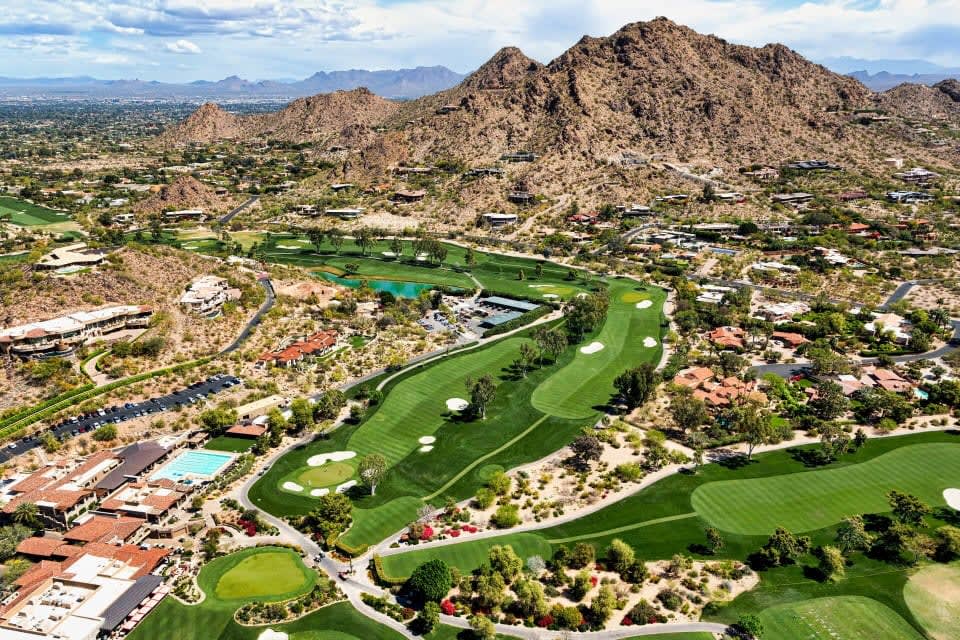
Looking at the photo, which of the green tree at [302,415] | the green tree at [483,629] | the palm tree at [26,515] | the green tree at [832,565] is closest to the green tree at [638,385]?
the green tree at [832,565]

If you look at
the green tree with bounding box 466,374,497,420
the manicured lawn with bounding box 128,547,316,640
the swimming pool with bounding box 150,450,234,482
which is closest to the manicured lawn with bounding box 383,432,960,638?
the manicured lawn with bounding box 128,547,316,640

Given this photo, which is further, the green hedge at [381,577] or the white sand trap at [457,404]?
the white sand trap at [457,404]

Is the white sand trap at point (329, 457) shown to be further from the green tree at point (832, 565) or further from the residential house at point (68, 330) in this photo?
the green tree at point (832, 565)

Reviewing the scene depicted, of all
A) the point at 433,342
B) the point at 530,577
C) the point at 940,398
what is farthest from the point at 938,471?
the point at 433,342

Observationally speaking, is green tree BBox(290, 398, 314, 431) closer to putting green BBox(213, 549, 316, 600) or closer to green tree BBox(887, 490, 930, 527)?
putting green BBox(213, 549, 316, 600)

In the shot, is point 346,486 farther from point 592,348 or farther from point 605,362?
point 592,348

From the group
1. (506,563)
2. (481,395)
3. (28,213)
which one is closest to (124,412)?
(481,395)
